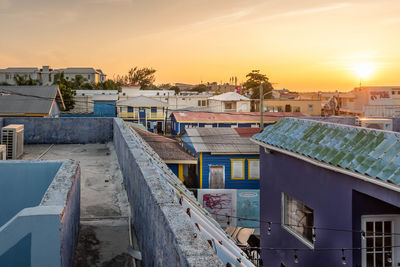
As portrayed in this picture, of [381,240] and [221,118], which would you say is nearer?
[381,240]

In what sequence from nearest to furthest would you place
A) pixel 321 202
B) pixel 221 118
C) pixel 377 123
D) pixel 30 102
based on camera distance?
pixel 321 202 → pixel 377 123 → pixel 30 102 → pixel 221 118

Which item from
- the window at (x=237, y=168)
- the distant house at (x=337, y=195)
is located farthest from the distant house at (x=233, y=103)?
the distant house at (x=337, y=195)

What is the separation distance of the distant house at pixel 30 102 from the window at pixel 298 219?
74.0 feet

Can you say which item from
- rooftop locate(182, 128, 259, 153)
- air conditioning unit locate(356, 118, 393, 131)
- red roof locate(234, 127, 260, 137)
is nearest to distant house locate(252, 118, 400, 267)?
air conditioning unit locate(356, 118, 393, 131)

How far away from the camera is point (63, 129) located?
12.3 metres

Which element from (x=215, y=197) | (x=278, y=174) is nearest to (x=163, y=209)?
(x=278, y=174)

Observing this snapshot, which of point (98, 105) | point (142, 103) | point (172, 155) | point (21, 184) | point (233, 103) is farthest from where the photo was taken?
point (233, 103)

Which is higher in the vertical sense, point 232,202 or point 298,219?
point 298,219

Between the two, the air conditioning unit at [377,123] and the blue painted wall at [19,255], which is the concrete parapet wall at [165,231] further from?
the air conditioning unit at [377,123]

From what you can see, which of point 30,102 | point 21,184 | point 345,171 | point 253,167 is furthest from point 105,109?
point 21,184

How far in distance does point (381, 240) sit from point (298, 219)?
193 cm

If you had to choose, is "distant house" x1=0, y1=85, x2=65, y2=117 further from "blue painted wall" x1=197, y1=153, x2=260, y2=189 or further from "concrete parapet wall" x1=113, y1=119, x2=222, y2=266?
"concrete parapet wall" x1=113, y1=119, x2=222, y2=266

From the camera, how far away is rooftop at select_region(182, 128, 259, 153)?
19.4 meters

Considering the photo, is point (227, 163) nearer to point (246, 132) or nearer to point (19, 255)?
point (246, 132)
